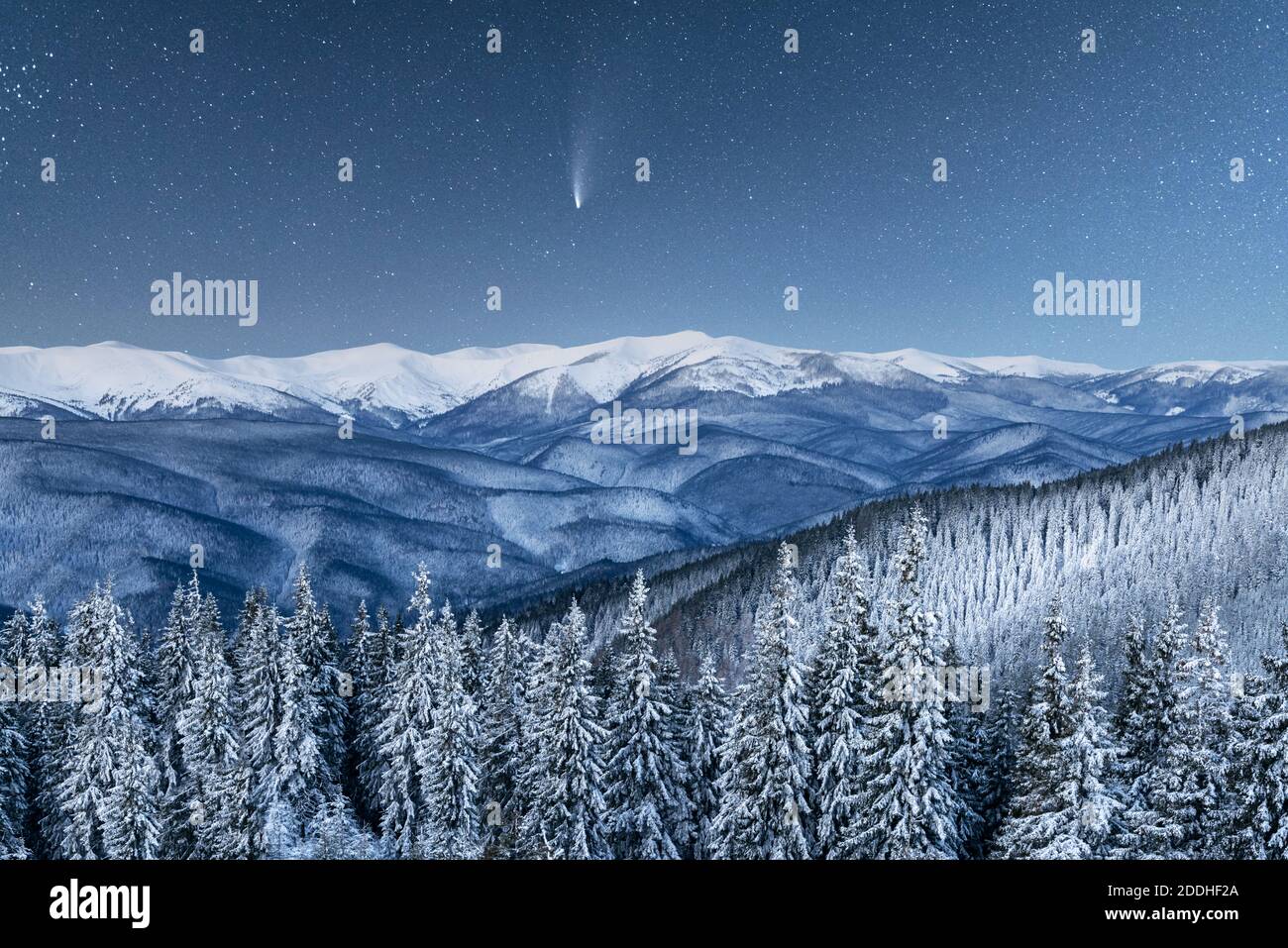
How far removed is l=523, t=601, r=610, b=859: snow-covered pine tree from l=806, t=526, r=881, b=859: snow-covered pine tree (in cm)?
926

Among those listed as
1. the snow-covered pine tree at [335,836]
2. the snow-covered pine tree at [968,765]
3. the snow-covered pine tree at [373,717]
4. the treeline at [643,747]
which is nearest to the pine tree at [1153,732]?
the treeline at [643,747]

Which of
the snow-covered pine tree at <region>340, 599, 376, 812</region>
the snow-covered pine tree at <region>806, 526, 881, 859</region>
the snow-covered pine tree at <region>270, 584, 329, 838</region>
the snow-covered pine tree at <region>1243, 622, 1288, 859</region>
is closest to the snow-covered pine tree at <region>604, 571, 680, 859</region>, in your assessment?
the snow-covered pine tree at <region>806, 526, 881, 859</region>

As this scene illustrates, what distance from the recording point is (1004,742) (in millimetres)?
36250

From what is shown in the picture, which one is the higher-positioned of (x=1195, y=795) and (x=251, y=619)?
(x=251, y=619)

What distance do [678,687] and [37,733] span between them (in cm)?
3619

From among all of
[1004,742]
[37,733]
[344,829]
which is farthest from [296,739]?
[1004,742]

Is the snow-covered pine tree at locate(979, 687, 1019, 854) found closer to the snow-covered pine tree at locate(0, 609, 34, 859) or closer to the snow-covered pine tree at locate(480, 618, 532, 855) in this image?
the snow-covered pine tree at locate(480, 618, 532, 855)

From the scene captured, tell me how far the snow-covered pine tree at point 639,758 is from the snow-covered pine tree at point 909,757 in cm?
887

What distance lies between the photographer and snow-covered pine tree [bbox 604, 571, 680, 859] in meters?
34.8

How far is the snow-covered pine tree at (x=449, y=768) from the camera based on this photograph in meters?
40.2

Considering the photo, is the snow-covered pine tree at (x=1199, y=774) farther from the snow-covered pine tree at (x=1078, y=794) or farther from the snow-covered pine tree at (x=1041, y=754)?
the snow-covered pine tree at (x=1041, y=754)

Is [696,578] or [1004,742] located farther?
[696,578]

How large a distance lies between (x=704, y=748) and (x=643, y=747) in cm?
381
